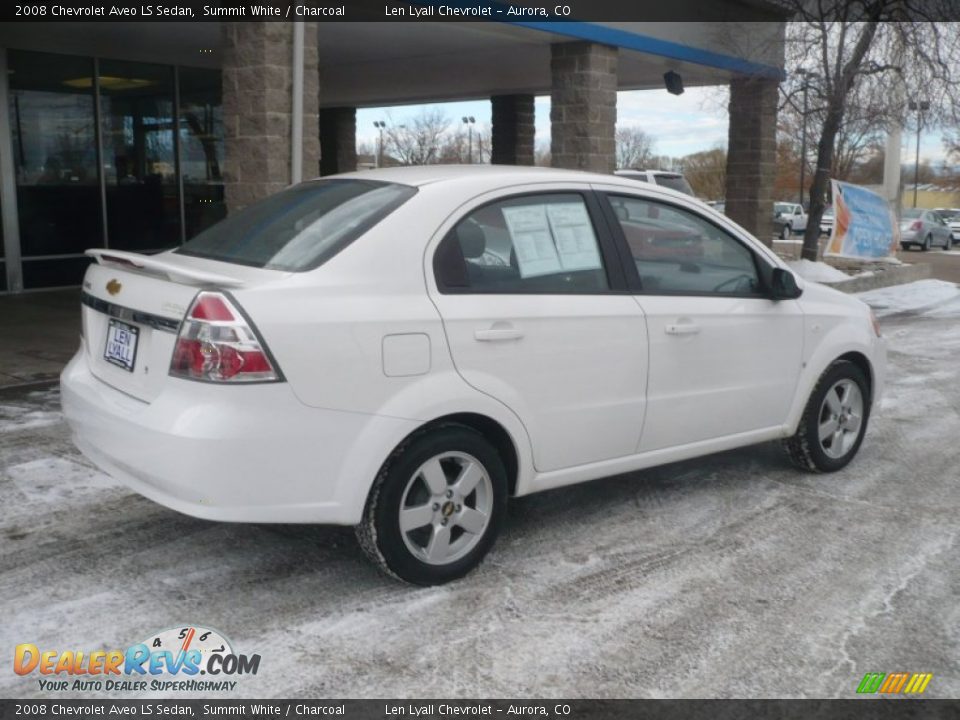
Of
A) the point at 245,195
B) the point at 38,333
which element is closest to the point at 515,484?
the point at 245,195

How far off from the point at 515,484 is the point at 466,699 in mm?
1244

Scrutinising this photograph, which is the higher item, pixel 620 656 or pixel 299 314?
pixel 299 314

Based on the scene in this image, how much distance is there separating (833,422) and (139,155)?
12045 millimetres

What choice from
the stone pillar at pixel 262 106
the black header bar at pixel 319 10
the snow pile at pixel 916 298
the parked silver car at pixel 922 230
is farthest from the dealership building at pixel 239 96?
the parked silver car at pixel 922 230

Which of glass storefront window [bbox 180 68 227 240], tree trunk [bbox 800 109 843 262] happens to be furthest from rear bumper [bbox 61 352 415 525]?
tree trunk [bbox 800 109 843 262]

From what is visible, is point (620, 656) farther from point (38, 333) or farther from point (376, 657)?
point (38, 333)

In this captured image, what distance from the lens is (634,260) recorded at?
4812 mm

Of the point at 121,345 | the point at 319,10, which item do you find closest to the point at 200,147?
the point at 319,10

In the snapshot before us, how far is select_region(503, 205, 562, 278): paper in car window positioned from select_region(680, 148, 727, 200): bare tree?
65.8 metres

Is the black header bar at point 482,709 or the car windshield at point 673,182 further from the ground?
the car windshield at point 673,182

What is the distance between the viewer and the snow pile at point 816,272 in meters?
15.9

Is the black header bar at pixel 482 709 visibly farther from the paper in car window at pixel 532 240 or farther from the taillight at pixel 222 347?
the paper in car window at pixel 532 240

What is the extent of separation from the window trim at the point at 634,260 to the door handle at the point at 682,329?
154 millimetres

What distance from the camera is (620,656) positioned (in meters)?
3.60
